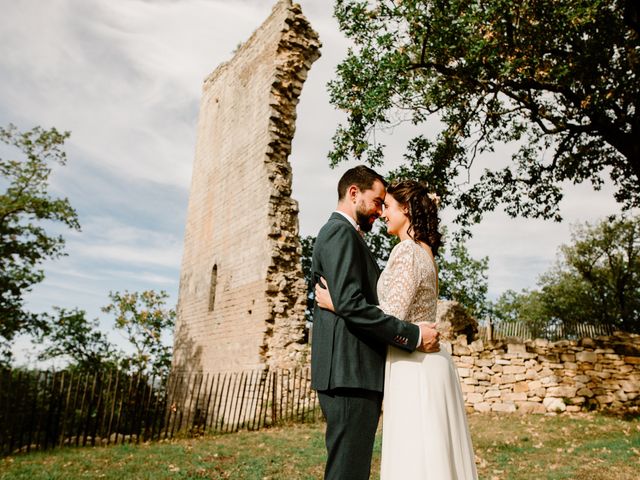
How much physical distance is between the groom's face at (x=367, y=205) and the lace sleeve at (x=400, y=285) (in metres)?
0.28

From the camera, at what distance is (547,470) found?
595 centimetres

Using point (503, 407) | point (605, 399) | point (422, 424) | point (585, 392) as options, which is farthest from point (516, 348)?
point (422, 424)

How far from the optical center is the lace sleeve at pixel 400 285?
289 centimetres

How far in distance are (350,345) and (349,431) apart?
1.47ft

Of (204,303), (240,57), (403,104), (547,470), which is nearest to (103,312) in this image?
(204,303)

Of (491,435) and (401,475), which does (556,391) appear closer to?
(491,435)

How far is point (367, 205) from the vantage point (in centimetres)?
304

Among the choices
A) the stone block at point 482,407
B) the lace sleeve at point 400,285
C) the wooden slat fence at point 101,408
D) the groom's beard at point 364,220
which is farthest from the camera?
the stone block at point 482,407

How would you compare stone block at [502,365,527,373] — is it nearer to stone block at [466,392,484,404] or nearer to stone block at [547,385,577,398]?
stone block at [547,385,577,398]

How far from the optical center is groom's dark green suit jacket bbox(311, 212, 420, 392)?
257 cm

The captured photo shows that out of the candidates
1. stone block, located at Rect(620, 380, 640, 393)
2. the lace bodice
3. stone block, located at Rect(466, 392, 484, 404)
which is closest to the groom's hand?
the lace bodice

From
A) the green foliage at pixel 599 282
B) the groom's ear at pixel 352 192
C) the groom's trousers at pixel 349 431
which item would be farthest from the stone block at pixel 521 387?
the green foliage at pixel 599 282

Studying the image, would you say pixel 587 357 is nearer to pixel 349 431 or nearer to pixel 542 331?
pixel 542 331

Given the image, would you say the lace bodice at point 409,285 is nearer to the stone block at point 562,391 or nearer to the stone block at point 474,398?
the stone block at point 474,398
